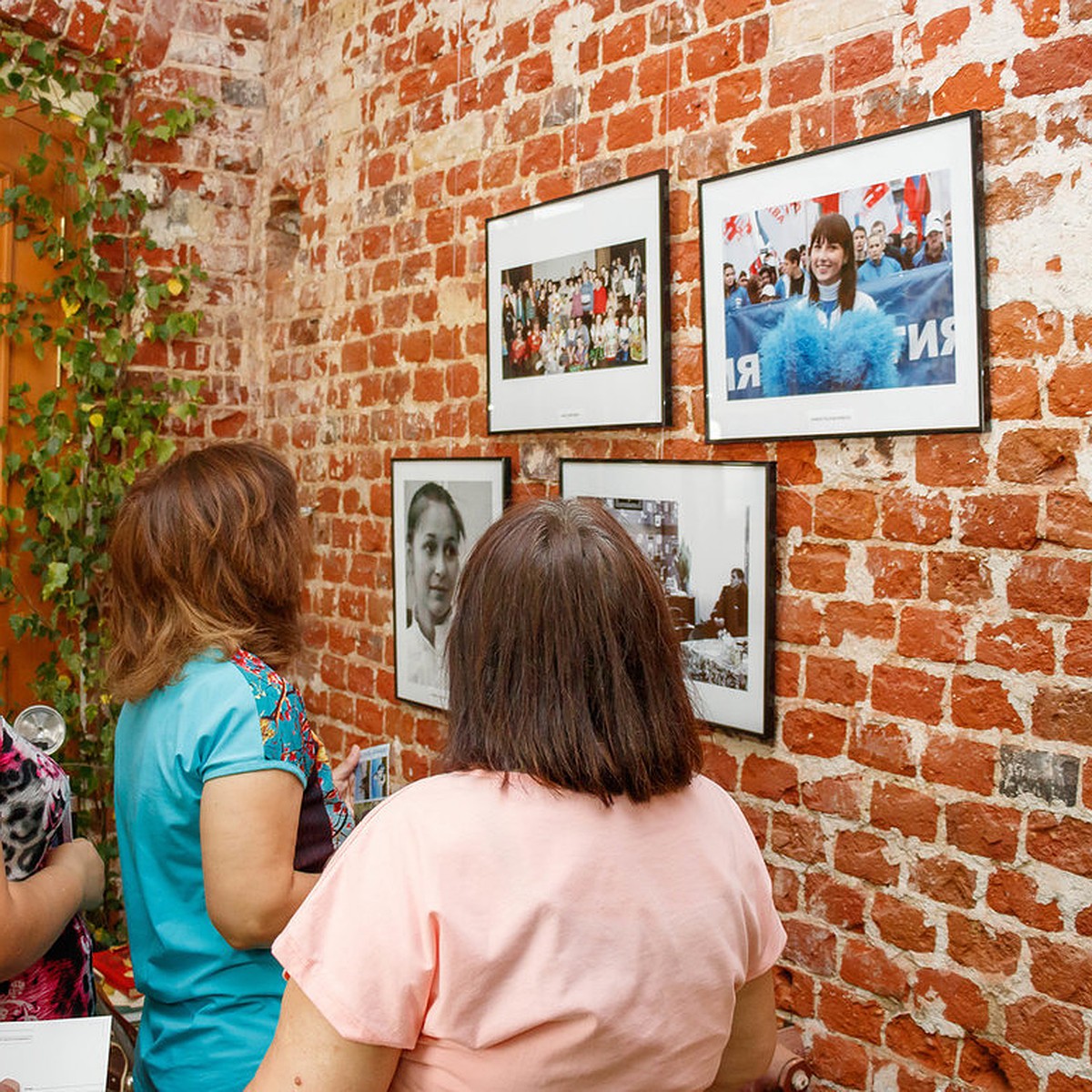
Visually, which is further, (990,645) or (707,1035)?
(990,645)

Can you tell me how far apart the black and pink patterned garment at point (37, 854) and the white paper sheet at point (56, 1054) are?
1.09 feet

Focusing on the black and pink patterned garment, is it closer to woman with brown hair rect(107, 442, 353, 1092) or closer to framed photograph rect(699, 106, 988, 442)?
woman with brown hair rect(107, 442, 353, 1092)

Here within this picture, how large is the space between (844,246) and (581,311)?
2.68 feet

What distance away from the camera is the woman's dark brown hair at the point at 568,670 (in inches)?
51.6

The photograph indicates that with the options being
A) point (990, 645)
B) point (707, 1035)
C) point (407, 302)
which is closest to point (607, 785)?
point (707, 1035)

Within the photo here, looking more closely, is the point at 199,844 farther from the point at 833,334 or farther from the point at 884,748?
the point at 833,334

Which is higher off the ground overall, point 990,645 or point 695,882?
point 990,645

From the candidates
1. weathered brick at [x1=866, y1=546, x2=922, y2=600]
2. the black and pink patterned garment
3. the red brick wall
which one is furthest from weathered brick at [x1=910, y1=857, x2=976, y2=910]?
the black and pink patterned garment

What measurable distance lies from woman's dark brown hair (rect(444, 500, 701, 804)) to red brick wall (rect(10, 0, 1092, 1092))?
0.98 meters

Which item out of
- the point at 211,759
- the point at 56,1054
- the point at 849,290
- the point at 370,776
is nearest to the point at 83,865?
the point at 211,759

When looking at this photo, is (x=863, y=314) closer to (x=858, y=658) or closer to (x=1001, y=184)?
(x=1001, y=184)

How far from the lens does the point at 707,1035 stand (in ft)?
4.52

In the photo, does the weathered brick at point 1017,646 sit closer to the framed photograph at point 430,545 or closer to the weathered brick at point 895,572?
the weathered brick at point 895,572

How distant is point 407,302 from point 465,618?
2.48 m
